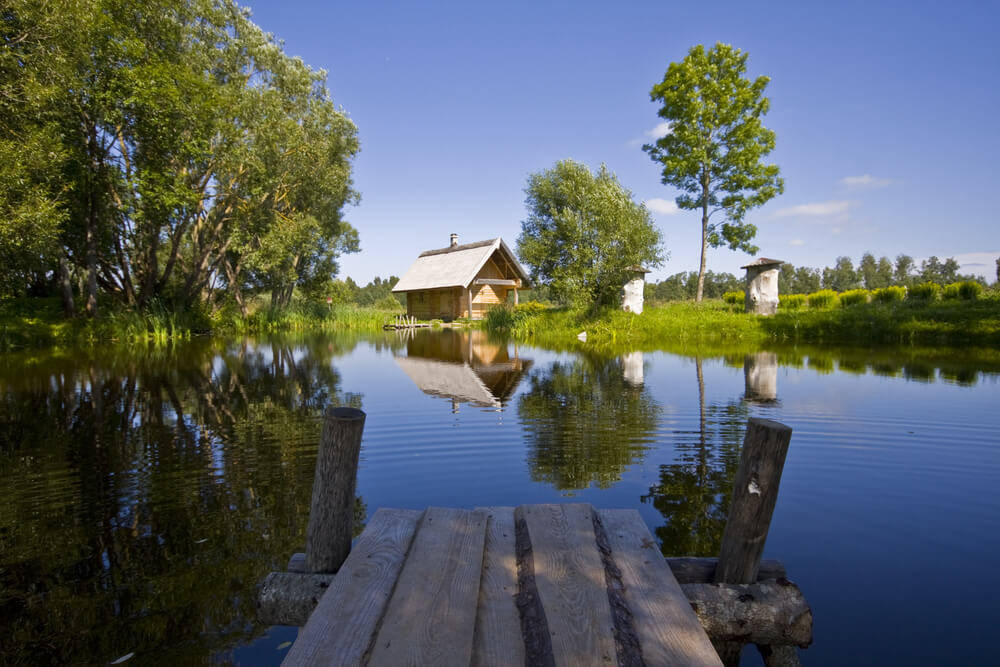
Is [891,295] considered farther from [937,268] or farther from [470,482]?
[937,268]

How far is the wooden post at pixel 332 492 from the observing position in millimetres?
2441

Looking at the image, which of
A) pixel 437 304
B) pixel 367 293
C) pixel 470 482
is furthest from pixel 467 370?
pixel 367 293

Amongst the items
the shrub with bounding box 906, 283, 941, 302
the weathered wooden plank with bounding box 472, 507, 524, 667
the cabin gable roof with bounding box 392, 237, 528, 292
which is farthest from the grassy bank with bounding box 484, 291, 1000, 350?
the weathered wooden plank with bounding box 472, 507, 524, 667

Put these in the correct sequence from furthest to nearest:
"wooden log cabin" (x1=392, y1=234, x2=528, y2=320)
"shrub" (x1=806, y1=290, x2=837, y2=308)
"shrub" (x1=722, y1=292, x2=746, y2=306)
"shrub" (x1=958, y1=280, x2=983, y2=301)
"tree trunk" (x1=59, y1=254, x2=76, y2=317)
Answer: "wooden log cabin" (x1=392, y1=234, x2=528, y2=320) → "shrub" (x1=722, y1=292, x2=746, y2=306) → "shrub" (x1=806, y1=290, x2=837, y2=308) → "tree trunk" (x1=59, y1=254, x2=76, y2=317) → "shrub" (x1=958, y1=280, x2=983, y2=301)

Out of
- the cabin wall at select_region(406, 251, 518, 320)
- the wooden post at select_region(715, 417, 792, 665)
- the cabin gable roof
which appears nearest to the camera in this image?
the wooden post at select_region(715, 417, 792, 665)

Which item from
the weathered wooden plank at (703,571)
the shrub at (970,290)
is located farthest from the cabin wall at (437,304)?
→ the weathered wooden plank at (703,571)

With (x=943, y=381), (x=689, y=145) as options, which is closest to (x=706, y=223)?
(x=689, y=145)

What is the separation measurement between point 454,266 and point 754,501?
1240 inches

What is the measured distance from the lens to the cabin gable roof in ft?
100

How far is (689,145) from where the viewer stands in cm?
2480

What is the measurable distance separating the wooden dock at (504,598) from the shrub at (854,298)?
74.7 feet

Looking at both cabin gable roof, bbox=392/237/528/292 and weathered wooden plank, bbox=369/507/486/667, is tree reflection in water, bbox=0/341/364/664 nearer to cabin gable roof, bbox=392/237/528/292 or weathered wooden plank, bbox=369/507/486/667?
weathered wooden plank, bbox=369/507/486/667

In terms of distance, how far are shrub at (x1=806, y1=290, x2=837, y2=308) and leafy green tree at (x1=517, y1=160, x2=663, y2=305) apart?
22.8ft

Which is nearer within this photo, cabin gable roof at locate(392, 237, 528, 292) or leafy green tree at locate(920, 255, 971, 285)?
cabin gable roof at locate(392, 237, 528, 292)
